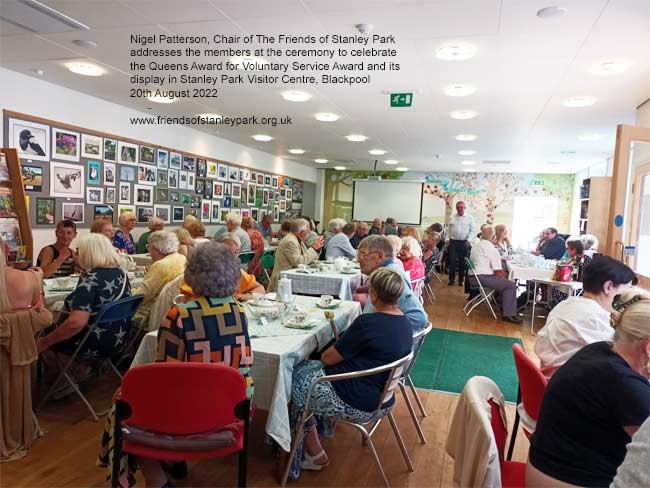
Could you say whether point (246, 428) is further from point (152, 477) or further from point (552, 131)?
point (552, 131)

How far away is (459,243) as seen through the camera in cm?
954

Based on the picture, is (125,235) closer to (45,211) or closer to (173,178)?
(45,211)

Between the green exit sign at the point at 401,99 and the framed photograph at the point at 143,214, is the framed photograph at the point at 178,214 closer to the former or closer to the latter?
the framed photograph at the point at 143,214

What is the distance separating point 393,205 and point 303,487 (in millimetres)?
11584

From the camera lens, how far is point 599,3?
2.79 m

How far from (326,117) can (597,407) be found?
558cm

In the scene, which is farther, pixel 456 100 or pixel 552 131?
pixel 552 131

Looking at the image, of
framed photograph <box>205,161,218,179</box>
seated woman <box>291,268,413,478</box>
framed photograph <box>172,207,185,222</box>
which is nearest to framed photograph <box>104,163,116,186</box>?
framed photograph <box>172,207,185,222</box>

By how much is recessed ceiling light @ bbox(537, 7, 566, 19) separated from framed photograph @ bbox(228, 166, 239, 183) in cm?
693

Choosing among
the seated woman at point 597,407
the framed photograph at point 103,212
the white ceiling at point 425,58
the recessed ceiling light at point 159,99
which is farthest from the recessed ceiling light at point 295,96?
the seated woman at point 597,407

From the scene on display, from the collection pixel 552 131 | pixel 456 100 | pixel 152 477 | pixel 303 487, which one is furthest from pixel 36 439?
pixel 552 131

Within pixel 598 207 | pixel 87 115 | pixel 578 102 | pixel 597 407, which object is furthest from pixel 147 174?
pixel 598 207

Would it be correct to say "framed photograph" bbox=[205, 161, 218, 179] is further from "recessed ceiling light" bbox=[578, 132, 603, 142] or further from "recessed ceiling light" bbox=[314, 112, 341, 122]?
"recessed ceiling light" bbox=[578, 132, 603, 142]

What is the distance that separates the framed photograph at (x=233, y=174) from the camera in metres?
9.07
